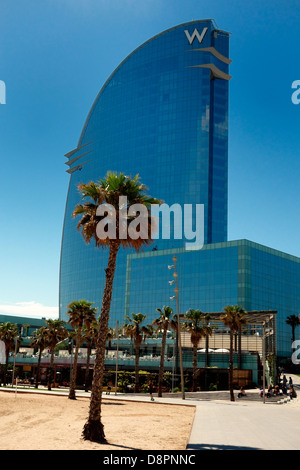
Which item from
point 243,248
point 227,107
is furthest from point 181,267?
point 227,107

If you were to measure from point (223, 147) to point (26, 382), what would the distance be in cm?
11359

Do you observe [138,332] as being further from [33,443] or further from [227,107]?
[227,107]

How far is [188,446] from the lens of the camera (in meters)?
16.5

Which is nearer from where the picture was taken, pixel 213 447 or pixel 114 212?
pixel 213 447

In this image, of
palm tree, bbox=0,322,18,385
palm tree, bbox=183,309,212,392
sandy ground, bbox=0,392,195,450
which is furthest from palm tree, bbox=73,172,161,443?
palm tree, bbox=0,322,18,385

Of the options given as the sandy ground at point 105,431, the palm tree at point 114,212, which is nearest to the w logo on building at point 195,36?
the palm tree at point 114,212

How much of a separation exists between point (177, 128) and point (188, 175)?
2014cm

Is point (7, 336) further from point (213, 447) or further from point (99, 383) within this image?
point (213, 447)

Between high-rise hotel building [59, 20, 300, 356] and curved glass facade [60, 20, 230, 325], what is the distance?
377mm

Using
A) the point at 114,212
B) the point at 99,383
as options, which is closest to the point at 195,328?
the point at 99,383

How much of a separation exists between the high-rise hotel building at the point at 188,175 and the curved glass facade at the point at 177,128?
1.24 feet

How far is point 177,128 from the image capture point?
17400 cm
